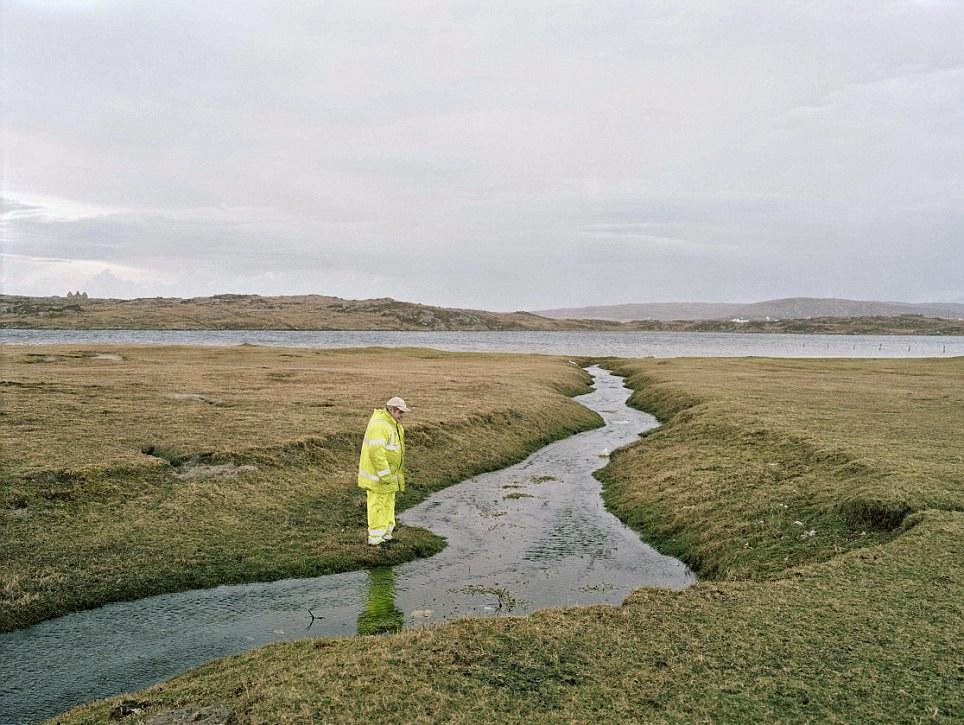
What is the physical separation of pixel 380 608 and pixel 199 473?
40.8 feet

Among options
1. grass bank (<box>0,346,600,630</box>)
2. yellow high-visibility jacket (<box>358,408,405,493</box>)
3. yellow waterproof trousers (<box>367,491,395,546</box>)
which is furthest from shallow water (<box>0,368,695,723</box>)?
yellow high-visibility jacket (<box>358,408,405,493</box>)

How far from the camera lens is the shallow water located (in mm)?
13938

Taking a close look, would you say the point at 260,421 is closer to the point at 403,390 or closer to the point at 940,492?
the point at 403,390

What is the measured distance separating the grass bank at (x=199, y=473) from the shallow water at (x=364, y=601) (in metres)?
1.05

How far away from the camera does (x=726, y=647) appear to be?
1323 cm

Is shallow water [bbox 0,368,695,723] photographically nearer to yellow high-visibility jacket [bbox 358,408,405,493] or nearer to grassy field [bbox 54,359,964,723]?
grassy field [bbox 54,359,964,723]

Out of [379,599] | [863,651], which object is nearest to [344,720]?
[379,599]

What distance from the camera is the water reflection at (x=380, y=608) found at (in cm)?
1606

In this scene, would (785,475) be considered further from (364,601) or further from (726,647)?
(364,601)

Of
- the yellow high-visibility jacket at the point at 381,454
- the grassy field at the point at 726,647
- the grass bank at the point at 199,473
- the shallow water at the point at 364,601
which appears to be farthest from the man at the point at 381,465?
the grassy field at the point at 726,647

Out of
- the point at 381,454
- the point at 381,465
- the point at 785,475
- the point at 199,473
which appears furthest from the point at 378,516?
the point at 785,475

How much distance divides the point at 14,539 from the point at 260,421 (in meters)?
16.1

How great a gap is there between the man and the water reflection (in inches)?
69.9

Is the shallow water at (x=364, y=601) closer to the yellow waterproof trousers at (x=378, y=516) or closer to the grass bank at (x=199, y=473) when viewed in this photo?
the grass bank at (x=199, y=473)
